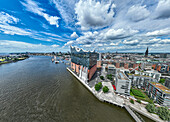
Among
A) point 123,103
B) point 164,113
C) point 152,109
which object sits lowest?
point 123,103

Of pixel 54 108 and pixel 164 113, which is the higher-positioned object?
pixel 164 113

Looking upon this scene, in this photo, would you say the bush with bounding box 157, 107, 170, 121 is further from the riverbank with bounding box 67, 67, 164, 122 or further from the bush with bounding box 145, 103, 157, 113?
the riverbank with bounding box 67, 67, 164, 122

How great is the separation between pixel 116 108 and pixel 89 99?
5.46 meters

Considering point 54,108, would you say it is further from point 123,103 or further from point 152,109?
point 152,109

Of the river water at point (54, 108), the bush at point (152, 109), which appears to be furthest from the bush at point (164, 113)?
the river water at point (54, 108)

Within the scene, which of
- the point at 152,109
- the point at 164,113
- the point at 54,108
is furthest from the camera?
the point at 54,108

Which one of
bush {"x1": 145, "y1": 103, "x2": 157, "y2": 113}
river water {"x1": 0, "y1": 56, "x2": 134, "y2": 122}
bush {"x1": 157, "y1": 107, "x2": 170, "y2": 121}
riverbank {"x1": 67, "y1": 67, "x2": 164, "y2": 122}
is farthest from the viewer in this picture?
bush {"x1": 145, "y1": 103, "x2": 157, "y2": 113}

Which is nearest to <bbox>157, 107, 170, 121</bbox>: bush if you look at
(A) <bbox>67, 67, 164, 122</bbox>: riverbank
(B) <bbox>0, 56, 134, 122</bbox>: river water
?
(A) <bbox>67, 67, 164, 122</bbox>: riverbank

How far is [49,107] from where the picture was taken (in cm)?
1137

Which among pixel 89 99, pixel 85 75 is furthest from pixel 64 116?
pixel 85 75

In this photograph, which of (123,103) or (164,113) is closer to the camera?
(164,113)

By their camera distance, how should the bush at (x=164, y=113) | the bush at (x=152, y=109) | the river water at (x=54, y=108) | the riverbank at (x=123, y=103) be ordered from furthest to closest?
the bush at (x=152, y=109)
the riverbank at (x=123, y=103)
the river water at (x=54, y=108)
the bush at (x=164, y=113)

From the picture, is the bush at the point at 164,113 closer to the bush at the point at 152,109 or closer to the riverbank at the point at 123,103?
the bush at the point at 152,109

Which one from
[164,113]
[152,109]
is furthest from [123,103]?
[164,113]
